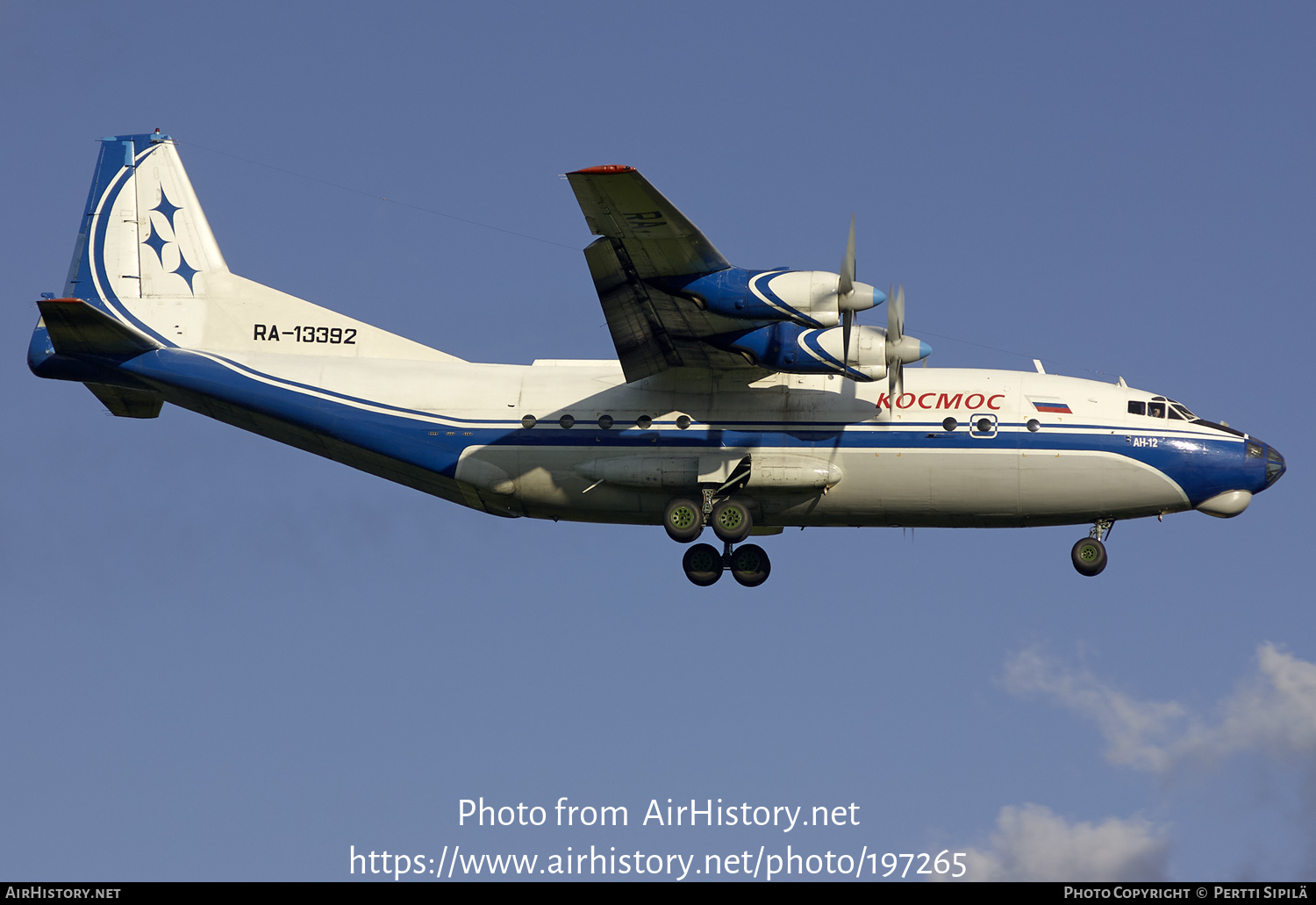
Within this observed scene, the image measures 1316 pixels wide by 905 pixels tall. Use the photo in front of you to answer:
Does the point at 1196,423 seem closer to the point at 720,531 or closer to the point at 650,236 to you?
the point at 720,531

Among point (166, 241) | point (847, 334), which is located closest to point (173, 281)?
point (166, 241)

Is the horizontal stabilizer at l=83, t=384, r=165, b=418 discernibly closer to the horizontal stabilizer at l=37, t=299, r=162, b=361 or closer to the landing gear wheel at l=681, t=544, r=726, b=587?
the horizontal stabilizer at l=37, t=299, r=162, b=361

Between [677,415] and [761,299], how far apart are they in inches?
146

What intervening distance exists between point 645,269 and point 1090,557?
867 centimetres

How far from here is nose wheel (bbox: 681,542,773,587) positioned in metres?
26.9

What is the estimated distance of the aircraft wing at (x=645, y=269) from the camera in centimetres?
2252

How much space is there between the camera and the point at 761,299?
23.3m

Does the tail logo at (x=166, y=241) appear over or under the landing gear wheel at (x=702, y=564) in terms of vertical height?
over

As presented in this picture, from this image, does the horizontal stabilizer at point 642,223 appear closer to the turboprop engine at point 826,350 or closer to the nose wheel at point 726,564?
the turboprop engine at point 826,350

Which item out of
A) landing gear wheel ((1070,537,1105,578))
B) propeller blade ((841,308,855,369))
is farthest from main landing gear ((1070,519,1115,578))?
propeller blade ((841,308,855,369))

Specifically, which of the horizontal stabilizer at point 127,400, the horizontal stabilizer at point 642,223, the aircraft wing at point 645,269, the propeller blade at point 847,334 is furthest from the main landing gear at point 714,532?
the horizontal stabilizer at point 127,400

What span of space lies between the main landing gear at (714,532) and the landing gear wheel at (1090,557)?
195 inches
